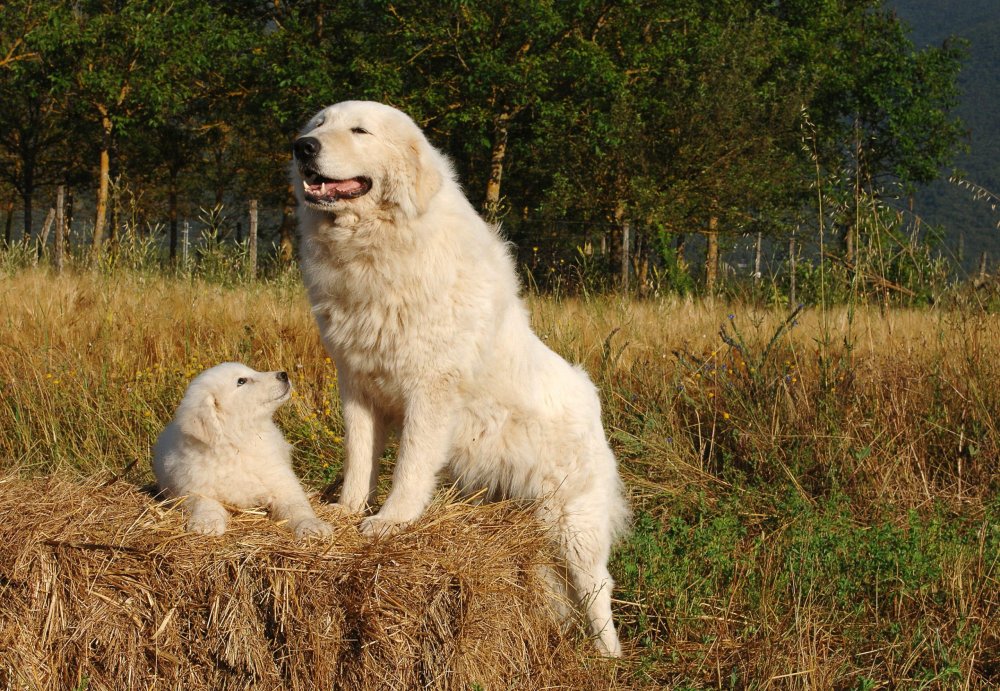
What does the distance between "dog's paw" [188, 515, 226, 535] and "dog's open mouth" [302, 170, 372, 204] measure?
3.89 ft

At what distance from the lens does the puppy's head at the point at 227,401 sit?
3.45 metres

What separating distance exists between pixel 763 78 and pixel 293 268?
820 inches

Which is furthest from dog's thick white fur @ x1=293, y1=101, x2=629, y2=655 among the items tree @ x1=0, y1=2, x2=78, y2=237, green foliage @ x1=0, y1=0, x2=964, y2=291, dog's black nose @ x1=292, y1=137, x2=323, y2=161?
green foliage @ x1=0, y1=0, x2=964, y2=291

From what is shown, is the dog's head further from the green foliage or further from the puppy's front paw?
the green foliage

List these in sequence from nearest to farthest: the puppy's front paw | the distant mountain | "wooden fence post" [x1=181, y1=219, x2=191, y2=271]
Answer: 1. the puppy's front paw
2. "wooden fence post" [x1=181, y1=219, x2=191, y2=271]
3. the distant mountain

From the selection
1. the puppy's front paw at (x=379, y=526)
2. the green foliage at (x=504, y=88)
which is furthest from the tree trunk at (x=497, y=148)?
the puppy's front paw at (x=379, y=526)

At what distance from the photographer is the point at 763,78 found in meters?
26.0

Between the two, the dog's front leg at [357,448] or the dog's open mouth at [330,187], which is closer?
the dog's open mouth at [330,187]

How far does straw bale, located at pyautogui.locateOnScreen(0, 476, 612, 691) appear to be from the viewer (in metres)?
2.81

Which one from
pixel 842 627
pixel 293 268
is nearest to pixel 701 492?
pixel 842 627

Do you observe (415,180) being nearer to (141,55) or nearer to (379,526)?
(379,526)

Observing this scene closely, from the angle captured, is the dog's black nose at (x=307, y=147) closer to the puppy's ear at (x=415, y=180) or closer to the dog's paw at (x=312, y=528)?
the puppy's ear at (x=415, y=180)

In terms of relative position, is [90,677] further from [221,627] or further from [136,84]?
[136,84]

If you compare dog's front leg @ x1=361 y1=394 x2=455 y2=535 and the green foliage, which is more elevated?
the green foliage
